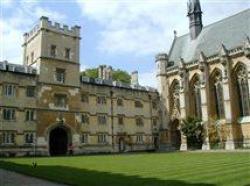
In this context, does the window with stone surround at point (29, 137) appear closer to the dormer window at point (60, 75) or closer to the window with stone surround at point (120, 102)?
the dormer window at point (60, 75)

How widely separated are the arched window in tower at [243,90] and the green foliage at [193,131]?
526 centimetres

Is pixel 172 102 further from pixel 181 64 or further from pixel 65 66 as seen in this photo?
pixel 65 66


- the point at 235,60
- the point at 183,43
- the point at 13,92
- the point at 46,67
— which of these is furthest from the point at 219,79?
the point at 13,92

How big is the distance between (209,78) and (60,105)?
19.0 metres

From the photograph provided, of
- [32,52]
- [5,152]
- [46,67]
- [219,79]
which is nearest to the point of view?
[5,152]

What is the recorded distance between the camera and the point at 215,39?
4666 cm

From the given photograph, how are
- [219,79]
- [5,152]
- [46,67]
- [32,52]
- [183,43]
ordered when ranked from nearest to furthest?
[5,152] → [46,67] → [32,52] → [219,79] → [183,43]

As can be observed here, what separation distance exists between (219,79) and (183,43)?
12.1m

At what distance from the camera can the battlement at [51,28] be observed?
124 ft

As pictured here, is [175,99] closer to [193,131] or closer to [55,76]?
[193,131]

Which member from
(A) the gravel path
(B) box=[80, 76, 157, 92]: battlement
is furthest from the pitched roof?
(A) the gravel path

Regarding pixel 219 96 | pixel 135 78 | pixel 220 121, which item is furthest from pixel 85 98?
pixel 219 96

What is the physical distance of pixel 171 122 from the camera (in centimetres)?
4744

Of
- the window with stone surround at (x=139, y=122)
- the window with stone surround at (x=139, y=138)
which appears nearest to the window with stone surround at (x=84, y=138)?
the window with stone surround at (x=139, y=138)
